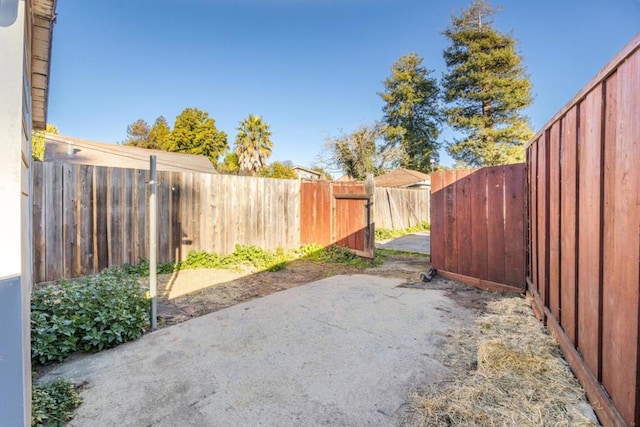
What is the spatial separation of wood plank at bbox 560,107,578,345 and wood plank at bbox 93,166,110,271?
5339 millimetres

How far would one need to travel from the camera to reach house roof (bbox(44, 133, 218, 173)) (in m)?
12.1

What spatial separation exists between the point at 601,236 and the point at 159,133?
33.5 meters

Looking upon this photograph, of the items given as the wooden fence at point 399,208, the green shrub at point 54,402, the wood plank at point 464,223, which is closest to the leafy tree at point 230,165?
the wooden fence at point 399,208

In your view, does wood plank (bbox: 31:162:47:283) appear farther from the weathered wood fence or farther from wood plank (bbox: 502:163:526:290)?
wood plank (bbox: 502:163:526:290)

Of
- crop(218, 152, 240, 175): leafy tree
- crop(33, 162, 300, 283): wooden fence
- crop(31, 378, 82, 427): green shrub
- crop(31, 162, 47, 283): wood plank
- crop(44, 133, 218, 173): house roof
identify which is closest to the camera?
crop(31, 378, 82, 427): green shrub

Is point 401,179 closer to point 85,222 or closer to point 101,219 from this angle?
point 101,219

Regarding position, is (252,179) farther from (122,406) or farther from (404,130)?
(404,130)

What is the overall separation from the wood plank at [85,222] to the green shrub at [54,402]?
2887 mm

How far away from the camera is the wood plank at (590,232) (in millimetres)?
1575

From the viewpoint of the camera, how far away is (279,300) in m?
3.67

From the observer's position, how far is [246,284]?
14.9 ft

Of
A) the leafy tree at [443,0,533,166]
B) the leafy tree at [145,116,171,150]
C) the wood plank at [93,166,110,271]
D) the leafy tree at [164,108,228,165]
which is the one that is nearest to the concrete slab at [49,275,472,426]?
the wood plank at [93,166,110,271]

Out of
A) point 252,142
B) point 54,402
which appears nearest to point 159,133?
point 252,142

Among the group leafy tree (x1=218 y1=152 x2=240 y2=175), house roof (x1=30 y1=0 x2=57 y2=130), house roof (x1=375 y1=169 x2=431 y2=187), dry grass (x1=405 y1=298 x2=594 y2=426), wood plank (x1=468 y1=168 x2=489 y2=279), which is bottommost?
dry grass (x1=405 y1=298 x2=594 y2=426)
